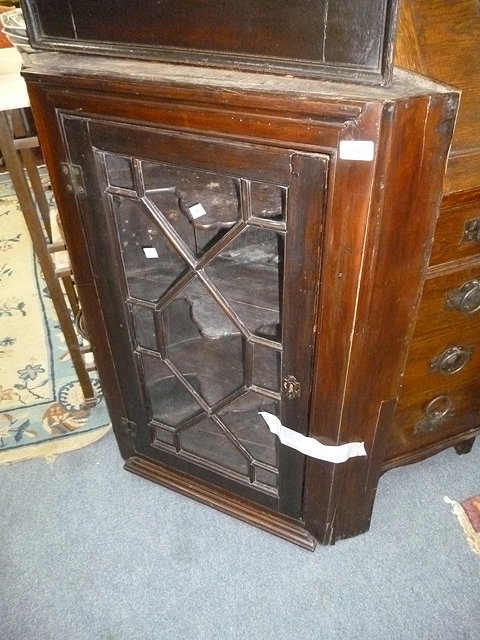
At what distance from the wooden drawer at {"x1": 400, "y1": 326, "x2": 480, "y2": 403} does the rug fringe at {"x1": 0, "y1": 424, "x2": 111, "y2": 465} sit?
0.83m

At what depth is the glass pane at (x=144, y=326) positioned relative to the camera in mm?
1008

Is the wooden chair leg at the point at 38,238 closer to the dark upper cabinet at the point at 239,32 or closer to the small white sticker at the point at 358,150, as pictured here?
the dark upper cabinet at the point at 239,32

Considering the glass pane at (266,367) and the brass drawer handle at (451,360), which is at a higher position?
the glass pane at (266,367)

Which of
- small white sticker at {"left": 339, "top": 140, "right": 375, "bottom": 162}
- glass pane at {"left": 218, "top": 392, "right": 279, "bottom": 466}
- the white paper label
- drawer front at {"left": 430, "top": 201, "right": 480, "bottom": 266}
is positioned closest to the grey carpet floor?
glass pane at {"left": 218, "top": 392, "right": 279, "bottom": 466}

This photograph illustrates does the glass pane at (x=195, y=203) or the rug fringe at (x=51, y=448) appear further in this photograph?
the rug fringe at (x=51, y=448)

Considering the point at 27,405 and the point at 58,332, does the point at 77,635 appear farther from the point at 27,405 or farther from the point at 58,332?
the point at 58,332

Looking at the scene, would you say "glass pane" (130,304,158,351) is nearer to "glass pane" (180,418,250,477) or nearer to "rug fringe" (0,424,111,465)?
"glass pane" (180,418,250,477)

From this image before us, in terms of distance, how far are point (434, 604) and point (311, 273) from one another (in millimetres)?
771

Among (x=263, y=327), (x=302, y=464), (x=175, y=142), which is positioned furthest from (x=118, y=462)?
(x=175, y=142)

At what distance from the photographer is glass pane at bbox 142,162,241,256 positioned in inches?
33.5

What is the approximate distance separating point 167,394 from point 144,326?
0.19m

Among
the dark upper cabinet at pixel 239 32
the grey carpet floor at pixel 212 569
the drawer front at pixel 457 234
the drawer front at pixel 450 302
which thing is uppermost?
the dark upper cabinet at pixel 239 32

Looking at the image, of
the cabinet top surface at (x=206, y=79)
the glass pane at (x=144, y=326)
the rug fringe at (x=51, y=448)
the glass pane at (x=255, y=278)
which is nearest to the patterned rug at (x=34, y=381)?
the rug fringe at (x=51, y=448)

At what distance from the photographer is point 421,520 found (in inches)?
48.1
